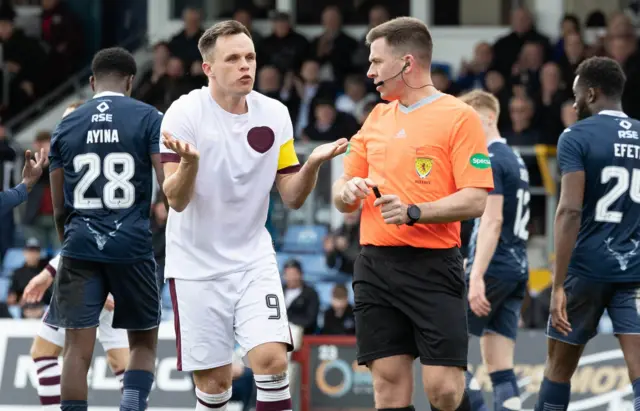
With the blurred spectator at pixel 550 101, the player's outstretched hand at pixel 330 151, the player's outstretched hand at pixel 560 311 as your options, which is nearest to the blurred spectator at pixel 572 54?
the blurred spectator at pixel 550 101

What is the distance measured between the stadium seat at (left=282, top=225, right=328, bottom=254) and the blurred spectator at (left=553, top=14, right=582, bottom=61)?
4.25 meters

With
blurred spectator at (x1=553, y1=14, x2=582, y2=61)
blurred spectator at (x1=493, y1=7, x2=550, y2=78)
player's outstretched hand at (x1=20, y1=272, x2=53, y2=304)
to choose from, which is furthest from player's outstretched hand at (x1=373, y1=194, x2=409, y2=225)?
blurred spectator at (x1=493, y1=7, x2=550, y2=78)

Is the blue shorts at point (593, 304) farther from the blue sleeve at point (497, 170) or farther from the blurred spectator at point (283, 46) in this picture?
the blurred spectator at point (283, 46)

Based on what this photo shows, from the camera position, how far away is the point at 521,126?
→ 612 inches

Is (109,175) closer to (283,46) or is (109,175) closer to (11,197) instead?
(11,197)

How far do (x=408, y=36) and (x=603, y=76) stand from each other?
1688 mm

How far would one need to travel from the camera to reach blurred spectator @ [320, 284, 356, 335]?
45.3ft

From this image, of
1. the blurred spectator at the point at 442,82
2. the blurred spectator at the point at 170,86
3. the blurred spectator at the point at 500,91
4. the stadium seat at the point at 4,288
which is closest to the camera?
the stadium seat at the point at 4,288

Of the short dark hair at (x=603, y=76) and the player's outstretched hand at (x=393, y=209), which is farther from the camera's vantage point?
A: the short dark hair at (x=603, y=76)

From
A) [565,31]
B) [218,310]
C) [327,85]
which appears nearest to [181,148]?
[218,310]

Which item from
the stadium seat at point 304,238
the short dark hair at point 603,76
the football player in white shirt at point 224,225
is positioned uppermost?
the short dark hair at point 603,76

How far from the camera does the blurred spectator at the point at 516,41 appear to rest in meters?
17.3

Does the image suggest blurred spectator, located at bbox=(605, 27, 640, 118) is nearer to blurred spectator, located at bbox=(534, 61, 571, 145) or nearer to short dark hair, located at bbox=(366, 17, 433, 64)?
blurred spectator, located at bbox=(534, 61, 571, 145)

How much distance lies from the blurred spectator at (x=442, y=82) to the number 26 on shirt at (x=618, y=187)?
8054 millimetres
